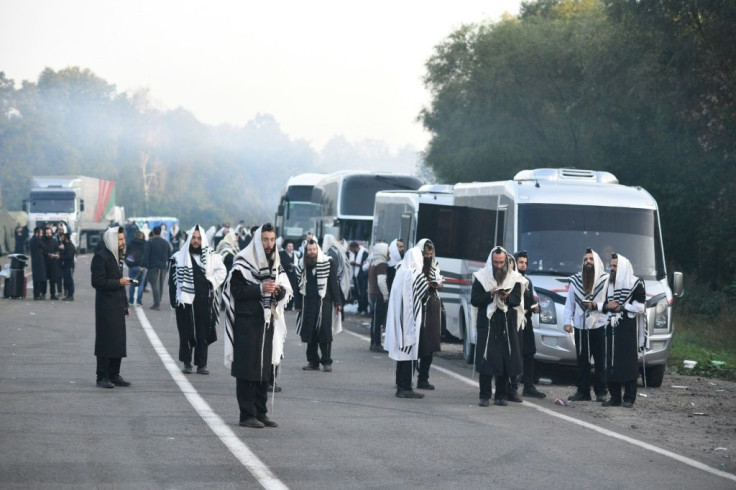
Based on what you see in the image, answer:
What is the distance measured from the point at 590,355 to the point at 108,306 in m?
5.79

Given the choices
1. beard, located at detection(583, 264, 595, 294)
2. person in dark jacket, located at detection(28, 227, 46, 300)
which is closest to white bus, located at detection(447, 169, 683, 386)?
beard, located at detection(583, 264, 595, 294)

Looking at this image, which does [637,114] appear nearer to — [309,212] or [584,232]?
[309,212]

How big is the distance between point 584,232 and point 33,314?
A: 1317 centimetres

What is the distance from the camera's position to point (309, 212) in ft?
153

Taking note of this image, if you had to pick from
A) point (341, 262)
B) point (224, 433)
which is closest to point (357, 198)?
point (341, 262)

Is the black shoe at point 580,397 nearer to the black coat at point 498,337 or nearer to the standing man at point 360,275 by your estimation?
the black coat at point 498,337

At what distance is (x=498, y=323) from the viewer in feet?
48.1

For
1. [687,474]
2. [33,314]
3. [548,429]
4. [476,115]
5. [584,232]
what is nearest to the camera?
[687,474]

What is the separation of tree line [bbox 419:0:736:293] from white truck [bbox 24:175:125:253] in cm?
2046

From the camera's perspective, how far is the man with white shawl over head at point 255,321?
38.5ft

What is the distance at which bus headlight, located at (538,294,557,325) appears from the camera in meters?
17.4

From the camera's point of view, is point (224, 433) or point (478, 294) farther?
point (478, 294)

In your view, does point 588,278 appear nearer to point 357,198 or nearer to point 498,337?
point 498,337

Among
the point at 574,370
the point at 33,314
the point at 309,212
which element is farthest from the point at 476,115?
the point at 574,370
